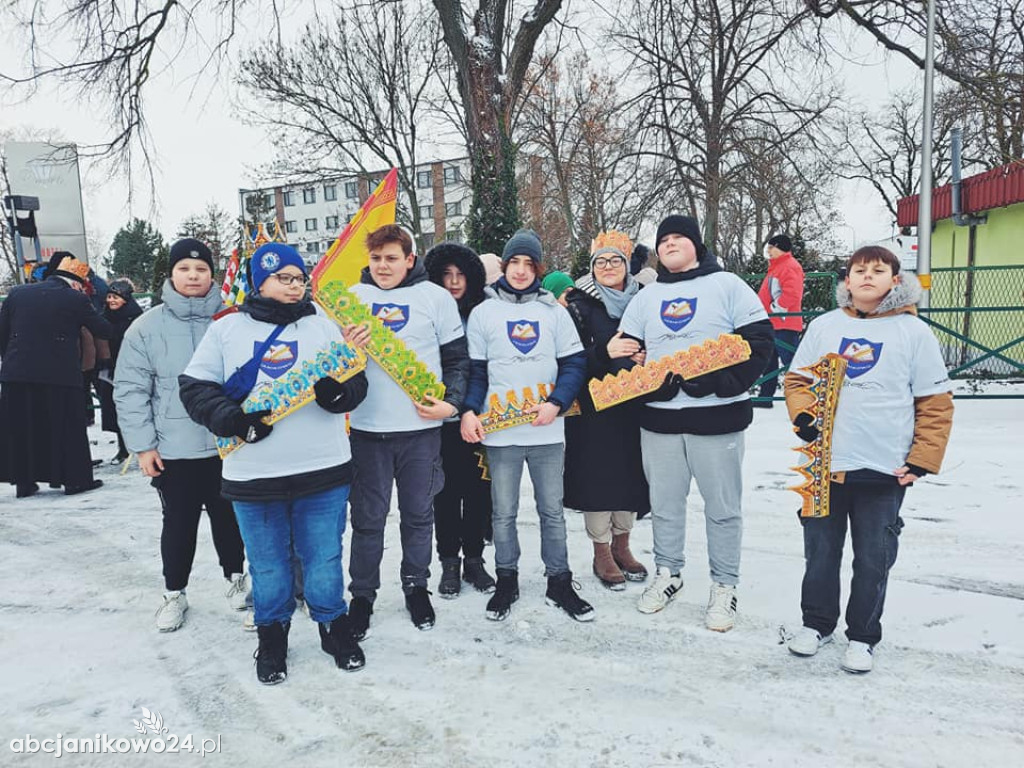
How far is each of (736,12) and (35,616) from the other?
66.4 feet

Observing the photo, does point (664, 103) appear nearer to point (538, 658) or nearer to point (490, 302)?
point (490, 302)

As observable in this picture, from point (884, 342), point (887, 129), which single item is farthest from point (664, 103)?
point (887, 129)

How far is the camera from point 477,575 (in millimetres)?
4117

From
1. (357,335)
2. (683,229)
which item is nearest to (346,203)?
(357,335)

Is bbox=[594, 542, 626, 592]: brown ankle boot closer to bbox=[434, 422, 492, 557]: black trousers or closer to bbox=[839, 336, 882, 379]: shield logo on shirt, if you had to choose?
bbox=[434, 422, 492, 557]: black trousers

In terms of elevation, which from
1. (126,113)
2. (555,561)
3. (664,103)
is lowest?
(555,561)

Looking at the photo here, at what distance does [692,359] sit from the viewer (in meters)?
3.37

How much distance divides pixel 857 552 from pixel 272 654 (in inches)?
106

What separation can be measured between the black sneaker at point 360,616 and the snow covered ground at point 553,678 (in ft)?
0.18

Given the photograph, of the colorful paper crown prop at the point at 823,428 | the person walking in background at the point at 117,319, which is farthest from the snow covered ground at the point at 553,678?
the person walking in background at the point at 117,319

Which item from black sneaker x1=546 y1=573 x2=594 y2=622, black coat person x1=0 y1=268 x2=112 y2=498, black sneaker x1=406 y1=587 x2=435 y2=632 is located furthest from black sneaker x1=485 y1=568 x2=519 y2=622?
black coat person x1=0 y1=268 x2=112 y2=498

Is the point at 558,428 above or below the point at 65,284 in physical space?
below

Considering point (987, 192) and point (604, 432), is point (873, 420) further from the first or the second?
point (987, 192)

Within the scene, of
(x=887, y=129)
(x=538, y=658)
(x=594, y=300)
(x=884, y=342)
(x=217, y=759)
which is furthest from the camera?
(x=887, y=129)
